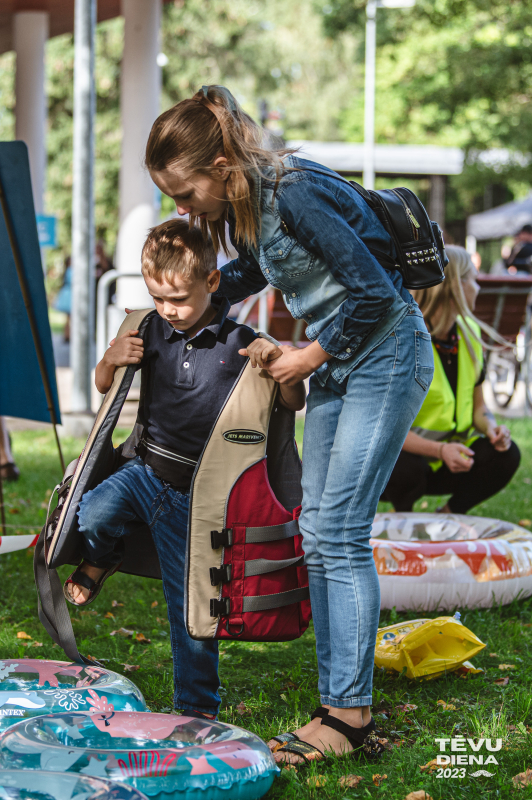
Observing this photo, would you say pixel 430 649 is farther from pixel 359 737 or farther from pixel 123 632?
pixel 123 632

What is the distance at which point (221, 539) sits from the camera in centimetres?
249

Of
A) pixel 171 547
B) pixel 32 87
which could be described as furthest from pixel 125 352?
pixel 32 87

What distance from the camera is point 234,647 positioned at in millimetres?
3494

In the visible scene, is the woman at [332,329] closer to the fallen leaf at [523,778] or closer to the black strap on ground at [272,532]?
the black strap on ground at [272,532]

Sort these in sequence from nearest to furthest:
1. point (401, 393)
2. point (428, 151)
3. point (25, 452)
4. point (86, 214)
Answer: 1. point (401, 393)
2. point (25, 452)
3. point (86, 214)
4. point (428, 151)

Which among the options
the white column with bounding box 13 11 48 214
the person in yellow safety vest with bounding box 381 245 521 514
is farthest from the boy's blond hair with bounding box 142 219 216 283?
the white column with bounding box 13 11 48 214

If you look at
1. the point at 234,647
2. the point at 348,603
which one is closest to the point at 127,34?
the point at 234,647

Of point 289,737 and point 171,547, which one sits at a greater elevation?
point 171,547

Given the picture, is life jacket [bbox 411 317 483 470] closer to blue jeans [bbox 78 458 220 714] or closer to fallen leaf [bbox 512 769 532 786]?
blue jeans [bbox 78 458 220 714]

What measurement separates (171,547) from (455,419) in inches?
89.7

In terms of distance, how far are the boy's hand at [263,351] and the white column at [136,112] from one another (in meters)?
8.21

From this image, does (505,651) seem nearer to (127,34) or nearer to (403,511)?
(403,511)

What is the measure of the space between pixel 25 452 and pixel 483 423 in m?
4.04

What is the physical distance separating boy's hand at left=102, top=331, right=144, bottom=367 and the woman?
1.30 ft
